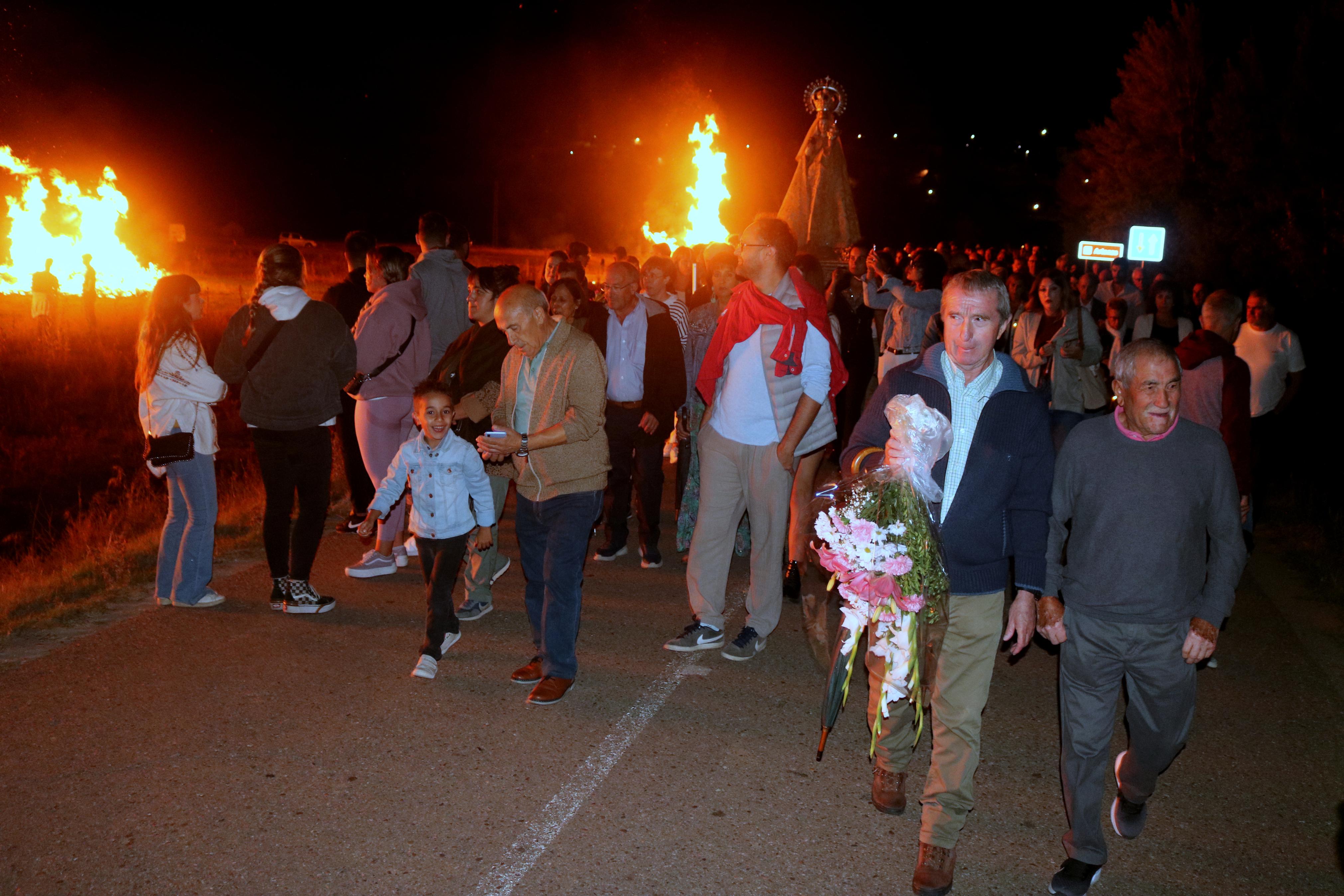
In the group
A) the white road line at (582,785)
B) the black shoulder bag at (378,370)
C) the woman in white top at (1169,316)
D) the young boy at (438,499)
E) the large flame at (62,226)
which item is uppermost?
the large flame at (62,226)

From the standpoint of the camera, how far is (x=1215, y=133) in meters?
36.2

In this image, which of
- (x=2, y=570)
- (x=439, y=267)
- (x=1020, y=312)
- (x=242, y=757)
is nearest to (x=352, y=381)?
(x=439, y=267)

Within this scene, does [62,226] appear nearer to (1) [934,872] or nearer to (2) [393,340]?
(2) [393,340]

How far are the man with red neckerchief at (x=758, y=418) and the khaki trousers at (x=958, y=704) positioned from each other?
2.01m

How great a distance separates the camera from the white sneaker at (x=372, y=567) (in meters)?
7.45

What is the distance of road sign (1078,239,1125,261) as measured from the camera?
24.4 meters

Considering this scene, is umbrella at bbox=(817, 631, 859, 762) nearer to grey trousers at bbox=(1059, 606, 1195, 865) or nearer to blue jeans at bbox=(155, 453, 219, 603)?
grey trousers at bbox=(1059, 606, 1195, 865)

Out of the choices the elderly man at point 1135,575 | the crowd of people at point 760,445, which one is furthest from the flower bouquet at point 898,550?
the elderly man at point 1135,575

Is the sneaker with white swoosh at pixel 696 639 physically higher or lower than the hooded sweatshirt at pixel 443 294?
lower

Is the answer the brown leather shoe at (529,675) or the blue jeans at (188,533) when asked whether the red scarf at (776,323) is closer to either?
the brown leather shoe at (529,675)

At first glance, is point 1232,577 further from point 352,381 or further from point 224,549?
point 224,549

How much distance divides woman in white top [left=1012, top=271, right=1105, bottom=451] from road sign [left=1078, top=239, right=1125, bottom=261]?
15.9m

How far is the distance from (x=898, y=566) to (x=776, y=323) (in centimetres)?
252

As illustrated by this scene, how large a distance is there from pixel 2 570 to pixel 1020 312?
9.81m
